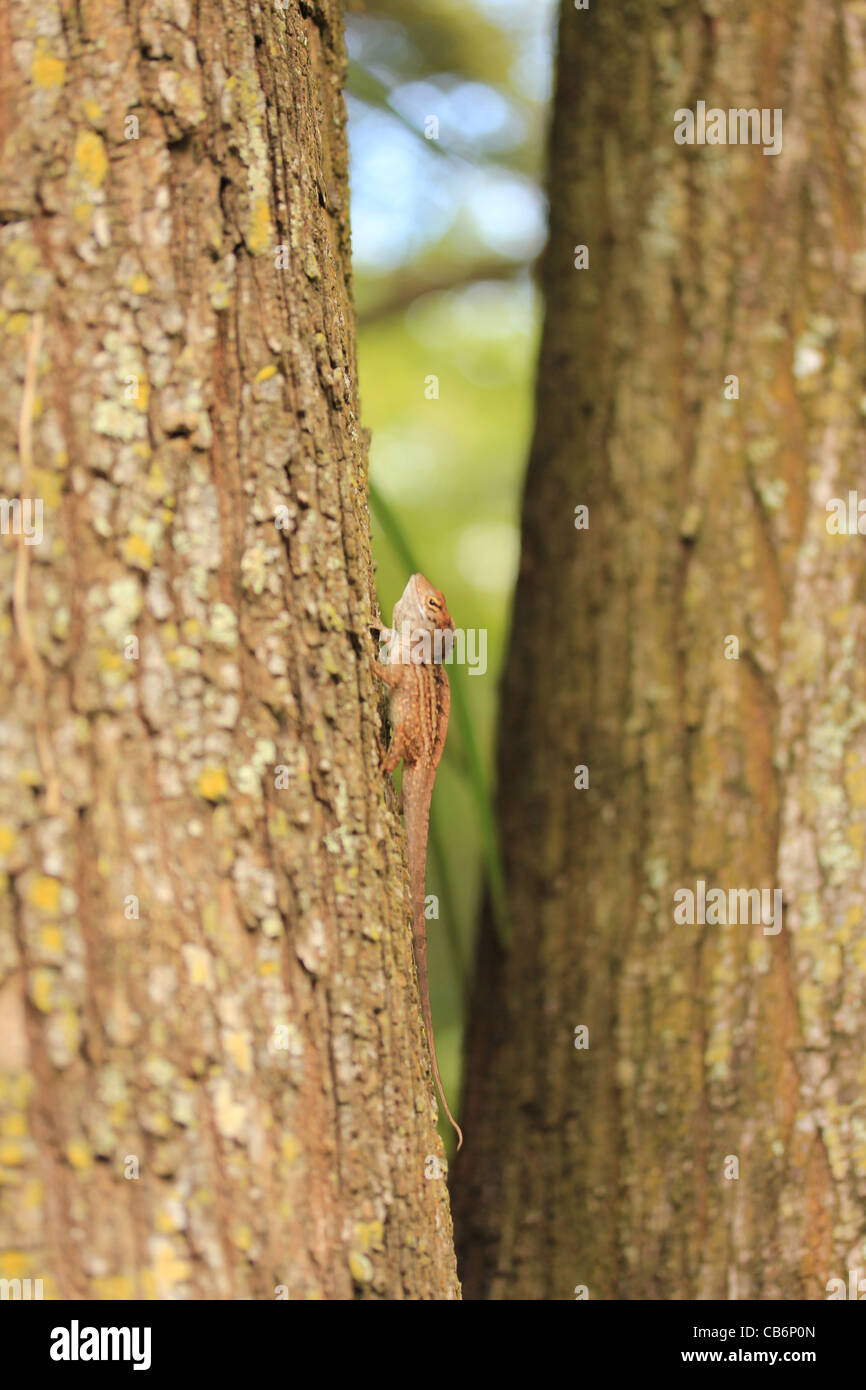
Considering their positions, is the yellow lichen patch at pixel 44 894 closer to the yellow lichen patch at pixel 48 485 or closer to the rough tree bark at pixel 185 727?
the rough tree bark at pixel 185 727

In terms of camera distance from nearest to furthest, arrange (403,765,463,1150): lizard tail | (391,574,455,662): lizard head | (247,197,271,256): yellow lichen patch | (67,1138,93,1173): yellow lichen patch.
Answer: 1. (67,1138,93,1173): yellow lichen patch
2. (247,197,271,256): yellow lichen patch
3. (403,765,463,1150): lizard tail
4. (391,574,455,662): lizard head

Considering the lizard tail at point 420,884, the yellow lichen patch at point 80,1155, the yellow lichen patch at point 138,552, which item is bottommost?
the yellow lichen patch at point 80,1155

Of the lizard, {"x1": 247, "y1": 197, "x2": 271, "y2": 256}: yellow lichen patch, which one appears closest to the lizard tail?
the lizard

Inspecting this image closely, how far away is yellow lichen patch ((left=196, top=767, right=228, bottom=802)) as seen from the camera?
54.6 inches

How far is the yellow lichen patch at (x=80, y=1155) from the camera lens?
1.22m

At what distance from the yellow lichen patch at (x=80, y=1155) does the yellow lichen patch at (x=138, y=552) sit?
0.72 metres

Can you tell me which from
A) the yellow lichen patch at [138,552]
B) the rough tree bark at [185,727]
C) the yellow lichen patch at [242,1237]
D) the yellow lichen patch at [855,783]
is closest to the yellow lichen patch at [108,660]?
the rough tree bark at [185,727]

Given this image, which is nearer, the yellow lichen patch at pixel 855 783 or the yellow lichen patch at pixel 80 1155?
the yellow lichen patch at pixel 80 1155

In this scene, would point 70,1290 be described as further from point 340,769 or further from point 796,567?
point 796,567

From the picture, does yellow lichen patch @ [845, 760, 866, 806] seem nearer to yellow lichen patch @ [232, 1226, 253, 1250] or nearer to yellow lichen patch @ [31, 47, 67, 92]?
yellow lichen patch @ [232, 1226, 253, 1250]

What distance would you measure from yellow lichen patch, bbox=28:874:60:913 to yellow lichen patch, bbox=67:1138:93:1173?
0.89 feet

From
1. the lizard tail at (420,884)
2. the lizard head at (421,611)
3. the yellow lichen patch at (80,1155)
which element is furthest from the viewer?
the lizard head at (421,611)

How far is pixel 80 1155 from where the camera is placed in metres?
1.22

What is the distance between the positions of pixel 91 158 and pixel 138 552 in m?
0.57
